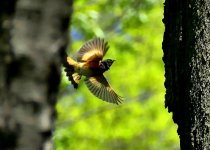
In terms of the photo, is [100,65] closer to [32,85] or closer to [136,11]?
[32,85]

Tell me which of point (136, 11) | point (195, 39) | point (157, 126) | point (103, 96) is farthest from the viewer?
point (157, 126)

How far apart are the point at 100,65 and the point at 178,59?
1.13 m

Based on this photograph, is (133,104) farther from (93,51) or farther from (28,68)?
(28,68)

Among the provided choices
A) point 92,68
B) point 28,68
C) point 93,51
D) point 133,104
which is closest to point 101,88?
point 93,51

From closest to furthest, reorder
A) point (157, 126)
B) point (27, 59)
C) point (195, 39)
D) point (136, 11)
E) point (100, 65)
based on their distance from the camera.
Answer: point (27, 59)
point (195, 39)
point (100, 65)
point (136, 11)
point (157, 126)

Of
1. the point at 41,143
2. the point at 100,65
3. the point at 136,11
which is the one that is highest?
the point at 136,11

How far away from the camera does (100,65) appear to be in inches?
183

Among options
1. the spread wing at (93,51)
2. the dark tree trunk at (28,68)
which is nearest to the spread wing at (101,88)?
the spread wing at (93,51)

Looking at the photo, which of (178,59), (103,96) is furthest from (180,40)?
(103,96)

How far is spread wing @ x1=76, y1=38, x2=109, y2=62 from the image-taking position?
484 cm

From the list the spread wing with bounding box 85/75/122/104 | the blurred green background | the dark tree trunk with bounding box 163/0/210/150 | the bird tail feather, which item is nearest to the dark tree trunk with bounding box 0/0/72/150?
the dark tree trunk with bounding box 163/0/210/150

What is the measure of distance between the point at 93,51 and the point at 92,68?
48 cm

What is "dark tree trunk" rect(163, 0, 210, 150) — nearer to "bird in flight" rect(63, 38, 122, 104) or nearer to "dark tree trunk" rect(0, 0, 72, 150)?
"bird in flight" rect(63, 38, 122, 104)

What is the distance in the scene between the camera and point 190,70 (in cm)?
346
